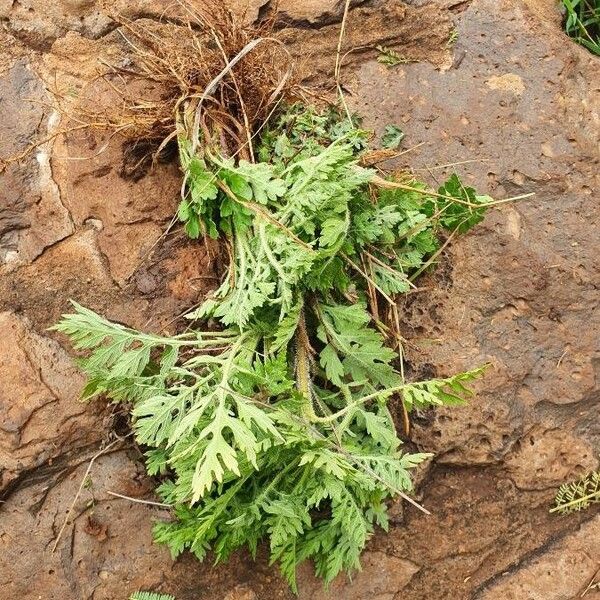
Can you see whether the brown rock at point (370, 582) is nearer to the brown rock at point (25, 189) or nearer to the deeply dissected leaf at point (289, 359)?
the deeply dissected leaf at point (289, 359)

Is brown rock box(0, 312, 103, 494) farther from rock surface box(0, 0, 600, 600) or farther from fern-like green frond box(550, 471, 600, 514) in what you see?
fern-like green frond box(550, 471, 600, 514)

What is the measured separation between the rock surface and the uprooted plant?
150 millimetres

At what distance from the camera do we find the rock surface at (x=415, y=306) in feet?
9.88

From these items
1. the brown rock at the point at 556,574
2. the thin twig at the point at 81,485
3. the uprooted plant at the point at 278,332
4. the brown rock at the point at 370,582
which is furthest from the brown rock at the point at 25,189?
the brown rock at the point at 556,574

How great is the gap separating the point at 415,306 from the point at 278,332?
66 cm

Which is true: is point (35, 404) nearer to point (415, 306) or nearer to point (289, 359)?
point (289, 359)

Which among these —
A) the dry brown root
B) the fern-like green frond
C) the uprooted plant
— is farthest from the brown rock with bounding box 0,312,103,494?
the fern-like green frond

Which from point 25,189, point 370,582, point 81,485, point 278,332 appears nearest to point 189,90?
point 25,189

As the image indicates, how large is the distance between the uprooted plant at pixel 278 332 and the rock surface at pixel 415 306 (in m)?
0.15

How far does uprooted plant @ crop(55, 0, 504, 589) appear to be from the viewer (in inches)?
106

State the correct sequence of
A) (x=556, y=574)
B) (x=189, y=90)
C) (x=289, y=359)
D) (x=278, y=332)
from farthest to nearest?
(x=556, y=574)
(x=189, y=90)
(x=289, y=359)
(x=278, y=332)

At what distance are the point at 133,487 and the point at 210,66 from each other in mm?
1554

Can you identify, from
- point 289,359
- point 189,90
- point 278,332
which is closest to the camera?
point 278,332

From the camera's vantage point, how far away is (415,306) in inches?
127
